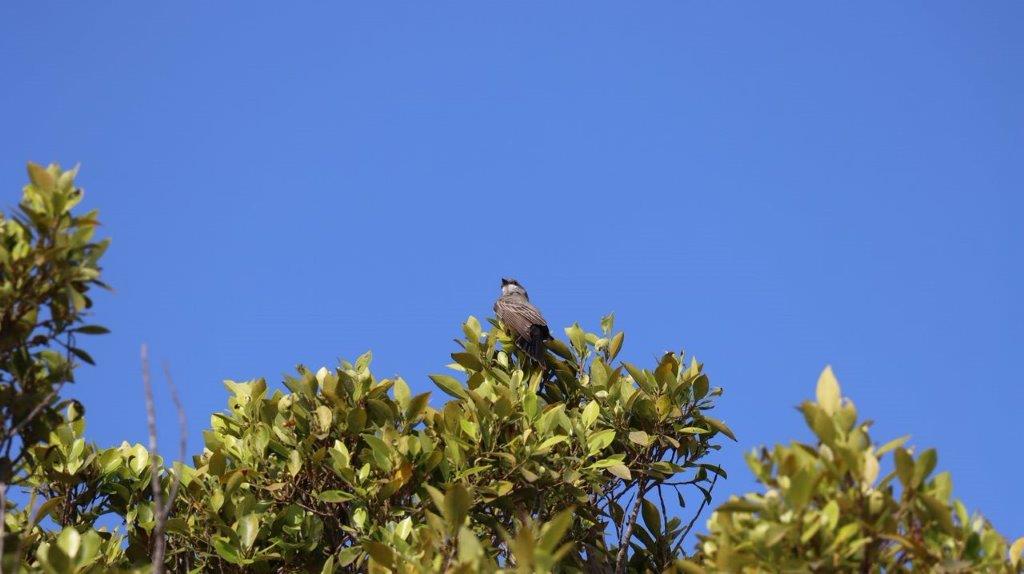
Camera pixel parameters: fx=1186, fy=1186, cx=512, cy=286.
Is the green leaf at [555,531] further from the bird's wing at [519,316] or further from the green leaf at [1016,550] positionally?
the bird's wing at [519,316]

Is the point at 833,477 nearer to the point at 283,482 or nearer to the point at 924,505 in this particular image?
the point at 924,505

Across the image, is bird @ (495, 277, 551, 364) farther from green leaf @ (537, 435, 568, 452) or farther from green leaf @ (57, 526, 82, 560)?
green leaf @ (57, 526, 82, 560)

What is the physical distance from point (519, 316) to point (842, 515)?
485cm

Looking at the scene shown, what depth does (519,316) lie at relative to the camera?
30.9ft

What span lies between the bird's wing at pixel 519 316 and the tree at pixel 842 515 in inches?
170

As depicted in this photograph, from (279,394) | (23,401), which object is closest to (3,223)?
(23,401)

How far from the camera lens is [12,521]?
727cm

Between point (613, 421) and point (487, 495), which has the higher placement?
point (613, 421)

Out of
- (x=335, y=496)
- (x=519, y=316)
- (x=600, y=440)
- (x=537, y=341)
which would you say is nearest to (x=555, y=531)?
(x=335, y=496)

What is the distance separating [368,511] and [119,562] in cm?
148

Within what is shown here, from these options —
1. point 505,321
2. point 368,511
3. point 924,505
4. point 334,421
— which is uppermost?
point 505,321

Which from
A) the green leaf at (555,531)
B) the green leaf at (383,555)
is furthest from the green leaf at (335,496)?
the green leaf at (555,531)

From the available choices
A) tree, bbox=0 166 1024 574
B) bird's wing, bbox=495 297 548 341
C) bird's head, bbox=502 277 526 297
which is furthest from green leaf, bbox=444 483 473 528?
bird's head, bbox=502 277 526 297

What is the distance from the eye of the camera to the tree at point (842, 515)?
4621 mm
